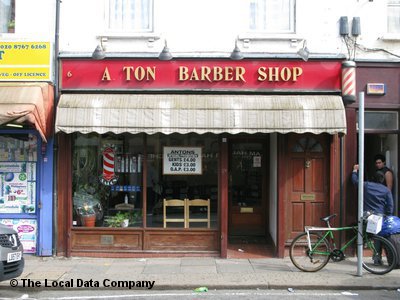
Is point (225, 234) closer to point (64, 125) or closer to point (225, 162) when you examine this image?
point (225, 162)

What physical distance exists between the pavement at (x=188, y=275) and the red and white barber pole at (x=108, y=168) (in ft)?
5.04

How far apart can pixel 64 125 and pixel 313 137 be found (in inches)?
186

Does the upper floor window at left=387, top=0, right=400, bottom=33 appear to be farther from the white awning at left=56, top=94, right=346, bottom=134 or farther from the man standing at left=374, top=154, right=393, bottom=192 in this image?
the man standing at left=374, top=154, right=393, bottom=192

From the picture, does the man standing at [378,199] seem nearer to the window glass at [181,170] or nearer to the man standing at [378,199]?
the man standing at [378,199]

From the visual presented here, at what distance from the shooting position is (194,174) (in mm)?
9531

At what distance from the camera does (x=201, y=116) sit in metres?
8.73

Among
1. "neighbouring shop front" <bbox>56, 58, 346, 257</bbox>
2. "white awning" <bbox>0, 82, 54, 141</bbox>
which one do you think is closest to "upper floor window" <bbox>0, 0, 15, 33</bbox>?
"white awning" <bbox>0, 82, 54, 141</bbox>

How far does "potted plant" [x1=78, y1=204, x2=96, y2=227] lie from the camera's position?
9.48 meters

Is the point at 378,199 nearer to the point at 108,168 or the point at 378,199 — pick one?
the point at 378,199

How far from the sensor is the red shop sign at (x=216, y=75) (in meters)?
9.23

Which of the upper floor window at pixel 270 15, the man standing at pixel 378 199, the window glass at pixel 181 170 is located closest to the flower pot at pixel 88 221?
the window glass at pixel 181 170

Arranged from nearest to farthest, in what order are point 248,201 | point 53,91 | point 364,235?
1. point 364,235
2. point 53,91
3. point 248,201

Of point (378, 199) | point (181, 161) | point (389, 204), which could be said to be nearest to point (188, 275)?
point (181, 161)

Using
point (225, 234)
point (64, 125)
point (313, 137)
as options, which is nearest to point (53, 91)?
point (64, 125)
